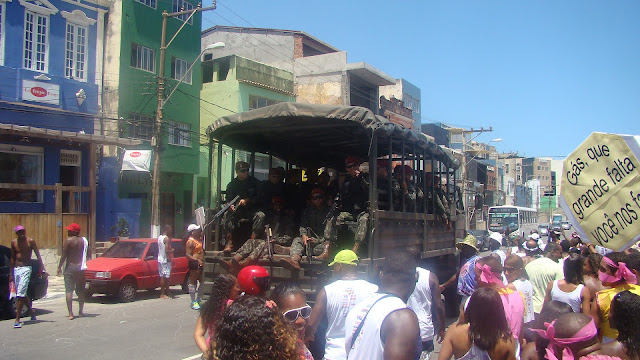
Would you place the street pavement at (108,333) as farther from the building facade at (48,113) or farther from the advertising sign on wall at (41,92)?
the advertising sign on wall at (41,92)

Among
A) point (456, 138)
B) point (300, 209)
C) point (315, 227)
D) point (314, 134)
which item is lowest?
point (315, 227)

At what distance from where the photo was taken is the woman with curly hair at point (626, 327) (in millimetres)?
3365

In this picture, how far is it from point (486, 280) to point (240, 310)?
9.37ft

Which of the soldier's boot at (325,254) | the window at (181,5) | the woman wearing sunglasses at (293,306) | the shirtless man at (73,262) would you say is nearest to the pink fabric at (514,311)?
the woman wearing sunglasses at (293,306)

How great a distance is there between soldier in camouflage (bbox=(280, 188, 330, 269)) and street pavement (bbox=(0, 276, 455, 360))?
1929 mm

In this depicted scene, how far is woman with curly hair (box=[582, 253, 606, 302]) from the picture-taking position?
5.59 metres

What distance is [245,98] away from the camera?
2814 centimetres

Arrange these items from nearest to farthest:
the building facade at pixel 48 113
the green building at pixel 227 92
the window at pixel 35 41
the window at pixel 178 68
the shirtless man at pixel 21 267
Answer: the shirtless man at pixel 21 267 → the building facade at pixel 48 113 → the window at pixel 35 41 → the window at pixel 178 68 → the green building at pixel 227 92

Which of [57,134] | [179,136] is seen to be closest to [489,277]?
[57,134]

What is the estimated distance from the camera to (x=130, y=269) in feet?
41.5

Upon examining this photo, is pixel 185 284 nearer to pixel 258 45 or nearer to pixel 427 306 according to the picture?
pixel 427 306

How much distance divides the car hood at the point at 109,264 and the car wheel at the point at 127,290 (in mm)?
356

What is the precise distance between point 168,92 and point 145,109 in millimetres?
1759

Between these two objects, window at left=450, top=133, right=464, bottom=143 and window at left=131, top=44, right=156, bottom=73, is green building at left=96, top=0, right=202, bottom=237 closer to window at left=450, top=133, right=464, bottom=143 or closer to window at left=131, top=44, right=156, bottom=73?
window at left=131, top=44, right=156, bottom=73
